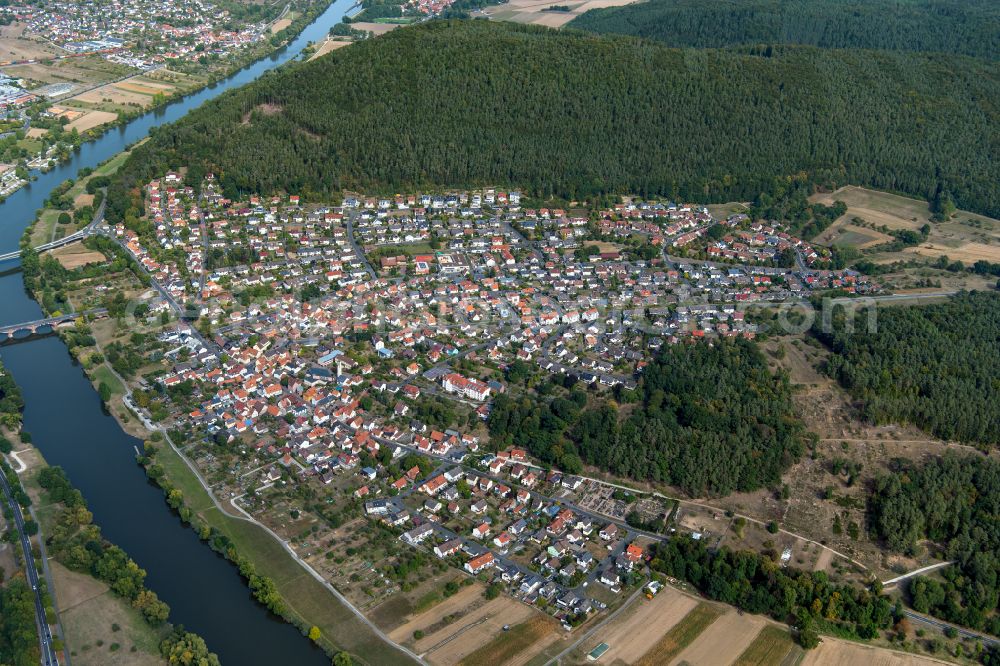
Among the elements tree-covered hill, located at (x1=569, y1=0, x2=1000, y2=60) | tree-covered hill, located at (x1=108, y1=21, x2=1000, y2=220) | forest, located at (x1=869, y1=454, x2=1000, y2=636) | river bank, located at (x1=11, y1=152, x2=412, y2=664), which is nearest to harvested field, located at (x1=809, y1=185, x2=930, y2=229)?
tree-covered hill, located at (x1=108, y1=21, x2=1000, y2=220)

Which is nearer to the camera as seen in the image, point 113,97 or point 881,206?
point 881,206

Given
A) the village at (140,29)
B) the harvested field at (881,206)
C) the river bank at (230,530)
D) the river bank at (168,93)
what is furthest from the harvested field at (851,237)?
the village at (140,29)

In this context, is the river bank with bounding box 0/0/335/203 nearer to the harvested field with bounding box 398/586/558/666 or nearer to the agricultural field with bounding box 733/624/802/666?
the harvested field with bounding box 398/586/558/666

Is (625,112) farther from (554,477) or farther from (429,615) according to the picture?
(429,615)

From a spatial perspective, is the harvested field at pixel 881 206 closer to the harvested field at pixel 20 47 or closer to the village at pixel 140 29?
the village at pixel 140 29

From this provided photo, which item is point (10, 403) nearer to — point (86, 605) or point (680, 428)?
point (86, 605)

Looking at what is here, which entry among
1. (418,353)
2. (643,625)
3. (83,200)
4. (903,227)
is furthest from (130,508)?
(903,227)
